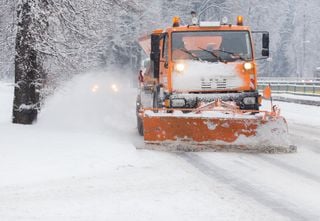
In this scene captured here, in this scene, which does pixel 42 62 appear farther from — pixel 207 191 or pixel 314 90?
pixel 314 90

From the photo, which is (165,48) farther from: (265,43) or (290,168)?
(290,168)

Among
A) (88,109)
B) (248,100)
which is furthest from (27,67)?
(248,100)

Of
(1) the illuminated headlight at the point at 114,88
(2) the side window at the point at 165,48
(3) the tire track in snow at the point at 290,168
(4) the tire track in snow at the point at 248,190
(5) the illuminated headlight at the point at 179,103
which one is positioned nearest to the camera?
(4) the tire track in snow at the point at 248,190

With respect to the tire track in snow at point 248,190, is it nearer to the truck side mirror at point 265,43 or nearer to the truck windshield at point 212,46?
the truck windshield at point 212,46

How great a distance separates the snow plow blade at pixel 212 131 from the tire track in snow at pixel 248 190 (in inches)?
26.1

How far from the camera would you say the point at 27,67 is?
1149 cm

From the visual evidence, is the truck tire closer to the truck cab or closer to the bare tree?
the truck cab

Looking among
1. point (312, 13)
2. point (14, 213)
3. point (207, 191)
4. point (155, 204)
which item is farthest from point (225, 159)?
point (312, 13)

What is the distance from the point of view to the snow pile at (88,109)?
13.0 metres

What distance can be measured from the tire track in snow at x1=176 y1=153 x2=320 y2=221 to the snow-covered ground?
11 millimetres

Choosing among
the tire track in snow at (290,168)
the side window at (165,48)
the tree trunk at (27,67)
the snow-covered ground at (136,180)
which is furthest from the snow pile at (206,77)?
the tree trunk at (27,67)

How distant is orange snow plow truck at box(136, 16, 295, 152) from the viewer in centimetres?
1008

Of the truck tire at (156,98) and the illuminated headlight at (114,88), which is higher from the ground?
the illuminated headlight at (114,88)

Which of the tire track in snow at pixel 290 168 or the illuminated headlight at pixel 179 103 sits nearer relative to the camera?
the tire track in snow at pixel 290 168
